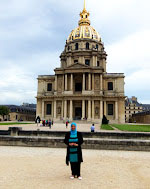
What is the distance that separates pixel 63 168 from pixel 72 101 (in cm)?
4487

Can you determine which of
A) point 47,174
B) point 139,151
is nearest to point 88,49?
point 139,151

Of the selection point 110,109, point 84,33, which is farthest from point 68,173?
point 84,33

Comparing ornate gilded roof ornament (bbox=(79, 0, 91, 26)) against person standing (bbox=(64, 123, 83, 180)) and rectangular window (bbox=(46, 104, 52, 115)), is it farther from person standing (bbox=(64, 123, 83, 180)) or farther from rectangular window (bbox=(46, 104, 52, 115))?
person standing (bbox=(64, 123, 83, 180))

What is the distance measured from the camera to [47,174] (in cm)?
578

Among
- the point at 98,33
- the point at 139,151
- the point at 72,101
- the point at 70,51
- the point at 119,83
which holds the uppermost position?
the point at 98,33

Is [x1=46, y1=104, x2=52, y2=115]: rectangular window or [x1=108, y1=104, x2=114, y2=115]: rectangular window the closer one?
[x1=108, y1=104, x2=114, y2=115]: rectangular window

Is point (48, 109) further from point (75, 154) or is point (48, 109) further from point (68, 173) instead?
point (75, 154)

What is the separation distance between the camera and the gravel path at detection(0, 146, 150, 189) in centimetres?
486

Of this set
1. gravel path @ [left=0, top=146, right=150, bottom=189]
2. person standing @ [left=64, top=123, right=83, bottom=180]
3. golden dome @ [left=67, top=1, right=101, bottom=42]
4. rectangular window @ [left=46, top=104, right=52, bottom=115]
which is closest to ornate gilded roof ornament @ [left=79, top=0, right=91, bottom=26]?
golden dome @ [left=67, top=1, right=101, bottom=42]

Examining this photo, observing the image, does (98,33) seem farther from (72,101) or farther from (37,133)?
(37,133)

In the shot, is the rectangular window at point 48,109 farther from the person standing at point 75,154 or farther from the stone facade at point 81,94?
the person standing at point 75,154

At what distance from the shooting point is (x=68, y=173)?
19.6 ft

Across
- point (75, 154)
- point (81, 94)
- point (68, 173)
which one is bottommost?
point (68, 173)

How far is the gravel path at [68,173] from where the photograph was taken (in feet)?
15.9
